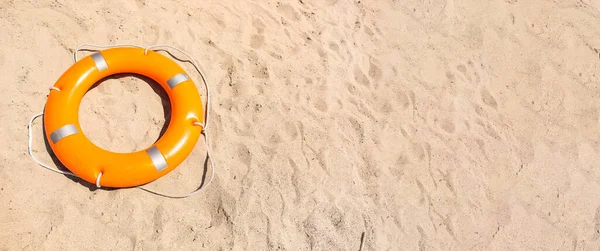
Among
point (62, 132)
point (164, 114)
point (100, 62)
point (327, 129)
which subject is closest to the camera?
point (62, 132)

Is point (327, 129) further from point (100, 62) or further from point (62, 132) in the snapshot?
point (62, 132)

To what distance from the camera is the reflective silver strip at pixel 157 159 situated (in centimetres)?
293

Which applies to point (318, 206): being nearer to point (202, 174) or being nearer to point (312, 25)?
point (202, 174)

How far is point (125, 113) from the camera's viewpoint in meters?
3.21

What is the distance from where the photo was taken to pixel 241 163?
320 centimetres

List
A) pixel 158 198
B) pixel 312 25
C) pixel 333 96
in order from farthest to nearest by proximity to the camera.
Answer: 1. pixel 312 25
2. pixel 333 96
3. pixel 158 198

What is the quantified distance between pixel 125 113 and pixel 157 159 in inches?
19.1

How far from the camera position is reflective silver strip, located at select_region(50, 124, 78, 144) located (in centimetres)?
287

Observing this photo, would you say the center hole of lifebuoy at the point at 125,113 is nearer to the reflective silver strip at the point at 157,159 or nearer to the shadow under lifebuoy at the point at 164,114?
the shadow under lifebuoy at the point at 164,114

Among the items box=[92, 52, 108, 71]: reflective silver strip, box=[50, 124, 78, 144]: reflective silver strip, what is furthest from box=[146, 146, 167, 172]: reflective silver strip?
box=[92, 52, 108, 71]: reflective silver strip

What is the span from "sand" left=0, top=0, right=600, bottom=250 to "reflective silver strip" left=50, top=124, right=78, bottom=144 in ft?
0.61

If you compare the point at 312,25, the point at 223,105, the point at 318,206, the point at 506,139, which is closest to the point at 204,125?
the point at 223,105

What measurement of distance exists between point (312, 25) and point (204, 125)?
1222 millimetres

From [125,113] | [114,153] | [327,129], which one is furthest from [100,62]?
[327,129]
